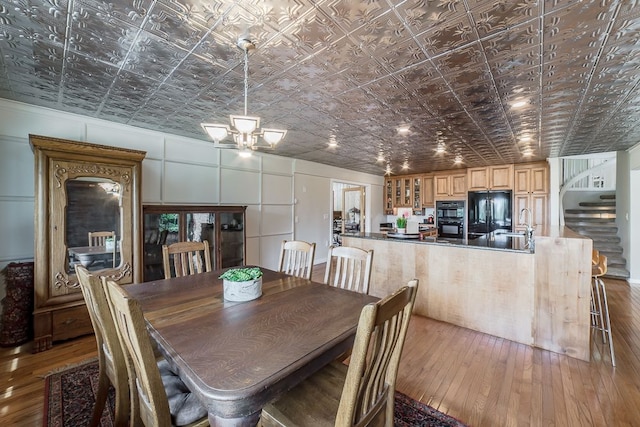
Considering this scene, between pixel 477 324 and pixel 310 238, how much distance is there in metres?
3.76

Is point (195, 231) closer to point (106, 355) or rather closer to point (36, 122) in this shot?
point (36, 122)

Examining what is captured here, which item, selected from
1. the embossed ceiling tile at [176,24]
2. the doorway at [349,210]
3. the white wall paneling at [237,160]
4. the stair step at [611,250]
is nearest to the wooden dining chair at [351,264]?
→ the embossed ceiling tile at [176,24]

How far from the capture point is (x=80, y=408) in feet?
5.78

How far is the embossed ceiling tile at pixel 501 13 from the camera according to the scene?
1.39 metres

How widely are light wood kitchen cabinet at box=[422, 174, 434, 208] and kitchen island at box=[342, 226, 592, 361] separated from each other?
4.03 meters

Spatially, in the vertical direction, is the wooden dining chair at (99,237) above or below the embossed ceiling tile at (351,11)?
below

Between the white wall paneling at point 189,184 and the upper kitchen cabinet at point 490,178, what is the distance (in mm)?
5641

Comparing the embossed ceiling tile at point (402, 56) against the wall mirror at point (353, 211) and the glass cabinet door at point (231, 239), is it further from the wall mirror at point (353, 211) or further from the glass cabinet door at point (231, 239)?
the wall mirror at point (353, 211)

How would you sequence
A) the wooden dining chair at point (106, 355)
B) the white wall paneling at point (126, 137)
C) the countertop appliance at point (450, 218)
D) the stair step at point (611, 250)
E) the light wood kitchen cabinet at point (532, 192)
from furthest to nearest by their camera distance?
the countertop appliance at point (450, 218), the light wood kitchen cabinet at point (532, 192), the stair step at point (611, 250), the white wall paneling at point (126, 137), the wooden dining chair at point (106, 355)

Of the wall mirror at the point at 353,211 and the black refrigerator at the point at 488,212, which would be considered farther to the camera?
the wall mirror at the point at 353,211

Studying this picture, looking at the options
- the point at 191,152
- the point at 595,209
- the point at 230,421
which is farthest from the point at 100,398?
the point at 595,209

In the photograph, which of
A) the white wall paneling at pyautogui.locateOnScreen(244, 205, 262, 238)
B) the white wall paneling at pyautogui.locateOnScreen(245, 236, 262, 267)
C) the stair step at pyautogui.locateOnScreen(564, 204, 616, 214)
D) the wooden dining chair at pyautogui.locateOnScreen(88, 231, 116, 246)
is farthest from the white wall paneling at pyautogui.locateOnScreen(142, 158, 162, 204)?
the stair step at pyautogui.locateOnScreen(564, 204, 616, 214)

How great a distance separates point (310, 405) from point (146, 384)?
652mm

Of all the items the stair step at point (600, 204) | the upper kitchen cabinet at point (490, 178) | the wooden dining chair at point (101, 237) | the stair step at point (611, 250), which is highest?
the upper kitchen cabinet at point (490, 178)
